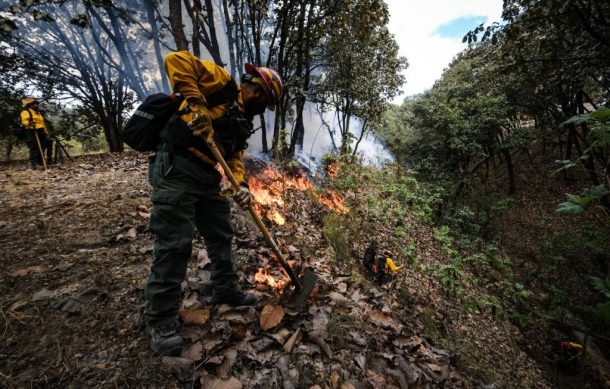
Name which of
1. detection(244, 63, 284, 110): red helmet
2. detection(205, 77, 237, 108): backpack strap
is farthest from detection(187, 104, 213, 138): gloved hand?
detection(244, 63, 284, 110): red helmet

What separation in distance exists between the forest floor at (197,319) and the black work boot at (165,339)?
0.08 meters

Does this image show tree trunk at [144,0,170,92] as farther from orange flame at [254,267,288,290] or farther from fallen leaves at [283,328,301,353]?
fallen leaves at [283,328,301,353]

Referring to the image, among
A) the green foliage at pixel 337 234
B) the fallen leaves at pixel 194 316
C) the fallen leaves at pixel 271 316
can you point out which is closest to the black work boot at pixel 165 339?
the fallen leaves at pixel 194 316

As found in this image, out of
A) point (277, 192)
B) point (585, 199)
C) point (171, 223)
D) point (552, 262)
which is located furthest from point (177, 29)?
point (552, 262)

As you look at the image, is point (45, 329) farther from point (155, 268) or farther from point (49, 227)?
point (49, 227)

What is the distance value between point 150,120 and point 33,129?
9550 mm

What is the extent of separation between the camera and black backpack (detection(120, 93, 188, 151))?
2.57 meters

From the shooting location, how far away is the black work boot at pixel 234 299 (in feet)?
10.4

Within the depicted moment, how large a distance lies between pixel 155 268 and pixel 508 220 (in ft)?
57.4

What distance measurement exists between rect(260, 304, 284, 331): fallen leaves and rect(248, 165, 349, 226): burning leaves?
9.87ft

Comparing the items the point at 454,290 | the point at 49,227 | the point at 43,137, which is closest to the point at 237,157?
the point at 49,227

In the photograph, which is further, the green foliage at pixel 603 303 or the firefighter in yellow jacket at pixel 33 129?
the firefighter in yellow jacket at pixel 33 129

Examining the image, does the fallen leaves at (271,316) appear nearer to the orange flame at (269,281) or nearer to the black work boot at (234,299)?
the black work boot at (234,299)

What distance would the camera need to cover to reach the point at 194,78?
2.53 m
